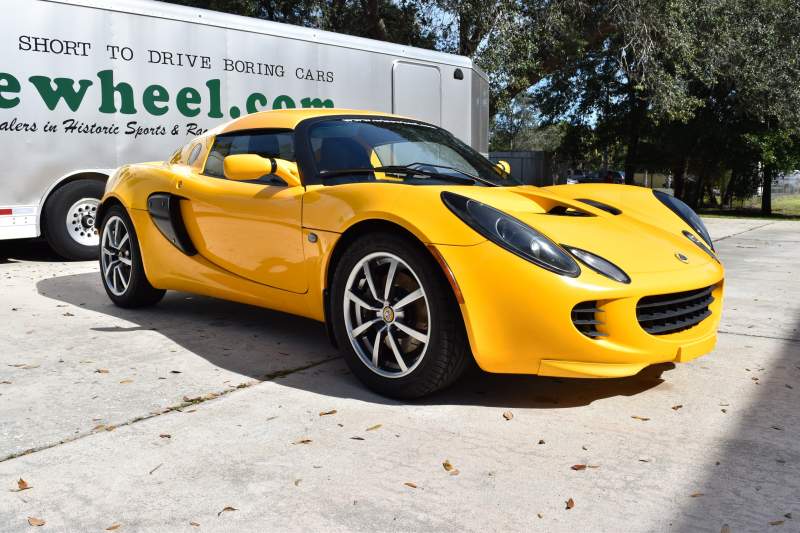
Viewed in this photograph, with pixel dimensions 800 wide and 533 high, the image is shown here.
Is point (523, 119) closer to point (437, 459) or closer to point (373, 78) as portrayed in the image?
point (373, 78)

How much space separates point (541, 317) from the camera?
320 centimetres

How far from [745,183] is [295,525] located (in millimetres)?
32331

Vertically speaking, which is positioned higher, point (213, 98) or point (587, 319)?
point (213, 98)

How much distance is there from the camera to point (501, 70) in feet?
57.3

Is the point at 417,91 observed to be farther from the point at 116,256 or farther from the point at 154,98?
the point at 116,256

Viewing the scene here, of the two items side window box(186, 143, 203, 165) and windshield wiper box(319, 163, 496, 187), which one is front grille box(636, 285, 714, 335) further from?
side window box(186, 143, 203, 165)

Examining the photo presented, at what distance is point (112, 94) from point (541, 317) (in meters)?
6.91

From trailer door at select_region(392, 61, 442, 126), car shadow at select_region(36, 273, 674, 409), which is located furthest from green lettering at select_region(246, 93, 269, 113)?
car shadow at select_region(36, 273, 674, 409)

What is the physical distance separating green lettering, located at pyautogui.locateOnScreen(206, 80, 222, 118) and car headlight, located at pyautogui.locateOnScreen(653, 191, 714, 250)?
6.22m

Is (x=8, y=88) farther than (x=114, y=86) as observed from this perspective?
No

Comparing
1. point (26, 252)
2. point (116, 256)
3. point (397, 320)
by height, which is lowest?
point (26, 252)

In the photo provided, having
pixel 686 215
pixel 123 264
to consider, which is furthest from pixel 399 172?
pixel 123 264

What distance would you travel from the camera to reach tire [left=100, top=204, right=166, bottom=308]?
5.40 m

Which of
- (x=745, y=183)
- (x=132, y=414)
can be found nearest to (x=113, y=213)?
(x=132, y=414)
